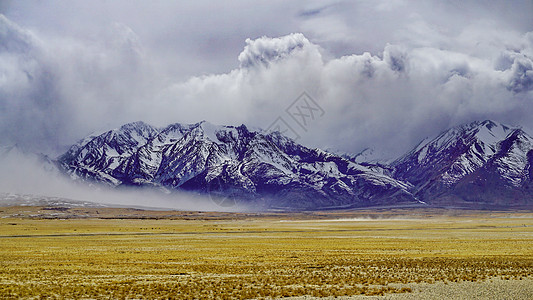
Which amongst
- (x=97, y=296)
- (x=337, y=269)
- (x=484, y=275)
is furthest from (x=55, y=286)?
(x=484, y=275)

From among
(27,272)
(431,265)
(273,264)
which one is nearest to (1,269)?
(27,272)

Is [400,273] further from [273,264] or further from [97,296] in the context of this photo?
[97,296]

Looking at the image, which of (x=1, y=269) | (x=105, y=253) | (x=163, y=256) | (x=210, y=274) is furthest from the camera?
(x=105, y=253)

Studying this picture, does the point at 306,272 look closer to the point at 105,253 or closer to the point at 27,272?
the point at 27,272

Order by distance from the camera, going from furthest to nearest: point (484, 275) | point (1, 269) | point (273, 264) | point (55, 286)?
1. point (273, 264)
2. point (1, 269)
3. point (484, 275)
4. point (55, 286)

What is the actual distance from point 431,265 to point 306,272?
13278 mm

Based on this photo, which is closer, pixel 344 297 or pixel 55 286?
pixel 344 297

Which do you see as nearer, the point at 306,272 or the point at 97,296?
the point at 97,296

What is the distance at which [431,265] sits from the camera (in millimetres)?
49062

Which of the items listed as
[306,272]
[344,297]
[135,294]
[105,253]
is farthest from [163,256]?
[344,297]

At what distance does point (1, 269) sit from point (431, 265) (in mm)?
41499

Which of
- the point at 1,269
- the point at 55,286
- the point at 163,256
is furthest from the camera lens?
the point at 163,256

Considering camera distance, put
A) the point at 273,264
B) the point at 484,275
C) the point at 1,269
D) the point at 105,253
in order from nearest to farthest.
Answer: the point at 484,275 < the point at 1,269 < the point at 273,264 < the point at 105,253

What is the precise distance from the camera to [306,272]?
1777 inches
